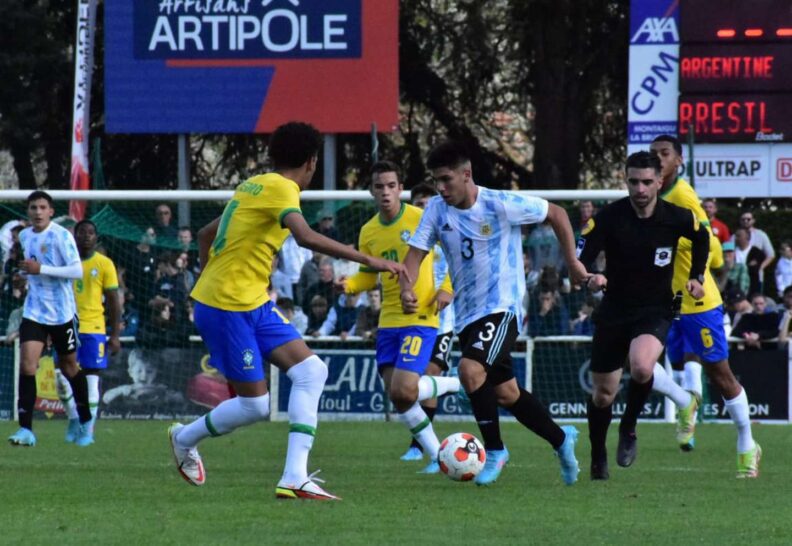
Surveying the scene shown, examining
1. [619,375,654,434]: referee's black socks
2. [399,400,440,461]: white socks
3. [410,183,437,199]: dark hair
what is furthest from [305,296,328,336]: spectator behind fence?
[619,375,654,434]: referee's black socks

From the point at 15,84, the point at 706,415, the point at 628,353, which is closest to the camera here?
the point at 628,353

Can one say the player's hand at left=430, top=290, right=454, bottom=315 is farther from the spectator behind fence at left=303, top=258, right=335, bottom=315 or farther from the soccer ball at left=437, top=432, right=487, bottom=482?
the spectator behind fence at left=303, top=258, right=335, bottom=315

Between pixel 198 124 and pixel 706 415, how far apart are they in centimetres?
929

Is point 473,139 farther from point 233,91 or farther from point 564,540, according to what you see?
point 564,540

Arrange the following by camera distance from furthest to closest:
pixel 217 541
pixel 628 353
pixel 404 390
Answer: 1. pixel 404 390
2. pixel 628 353
3. pixel 217 541

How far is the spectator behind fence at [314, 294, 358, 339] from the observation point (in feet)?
63.0

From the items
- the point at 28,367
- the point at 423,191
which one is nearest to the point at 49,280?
the point at 28,367

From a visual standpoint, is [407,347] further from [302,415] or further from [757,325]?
[757,325]

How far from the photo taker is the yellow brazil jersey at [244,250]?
28.6 ft

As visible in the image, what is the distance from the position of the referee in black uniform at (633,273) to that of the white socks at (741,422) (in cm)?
111

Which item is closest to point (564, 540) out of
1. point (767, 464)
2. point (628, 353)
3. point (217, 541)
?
point (217, 541)

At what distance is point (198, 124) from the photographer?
80.1 feet

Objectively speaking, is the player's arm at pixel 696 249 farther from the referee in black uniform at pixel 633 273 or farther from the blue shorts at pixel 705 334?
the blue shorts at pixel 705 334

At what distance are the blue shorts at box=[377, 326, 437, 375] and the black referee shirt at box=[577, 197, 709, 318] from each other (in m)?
2.12
